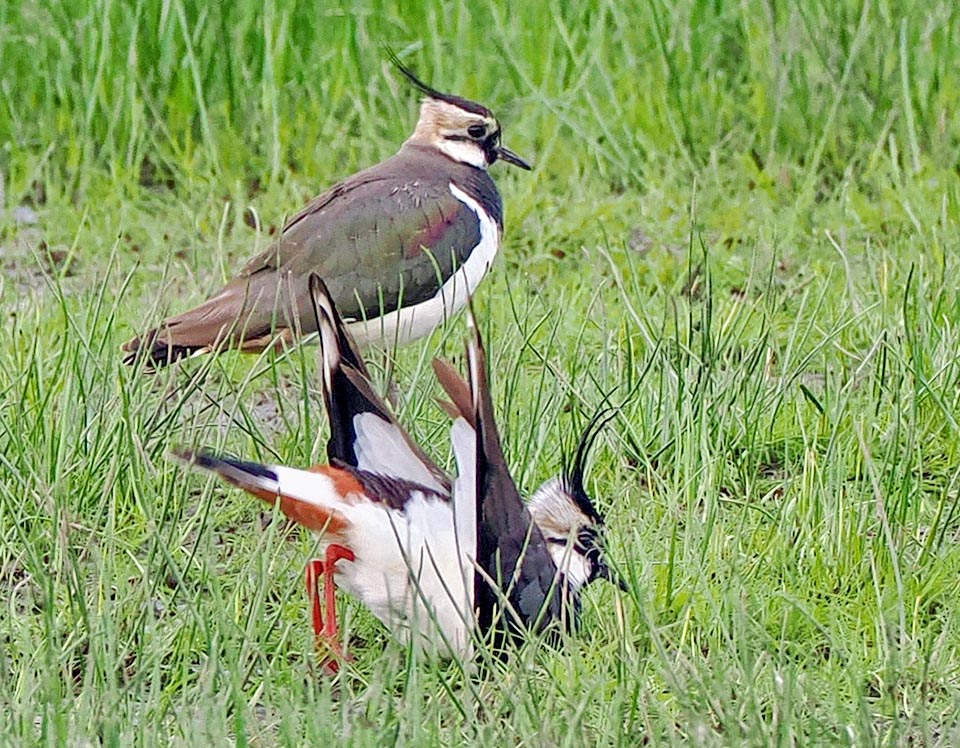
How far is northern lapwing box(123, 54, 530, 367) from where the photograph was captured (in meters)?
4.20

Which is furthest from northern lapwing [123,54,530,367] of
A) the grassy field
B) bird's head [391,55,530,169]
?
bird's head [391,55,530,169]

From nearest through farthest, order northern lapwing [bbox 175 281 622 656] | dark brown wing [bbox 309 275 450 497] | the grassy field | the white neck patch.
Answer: the grassy field, northern lapwing [bbox 175 281 622 656], dark brown wing [bbox 309 275 450 497], the white neck patch

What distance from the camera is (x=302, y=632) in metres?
3.24

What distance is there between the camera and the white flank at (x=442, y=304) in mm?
4266

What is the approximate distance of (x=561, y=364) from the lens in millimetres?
4219

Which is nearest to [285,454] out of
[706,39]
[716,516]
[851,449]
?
[716,516]

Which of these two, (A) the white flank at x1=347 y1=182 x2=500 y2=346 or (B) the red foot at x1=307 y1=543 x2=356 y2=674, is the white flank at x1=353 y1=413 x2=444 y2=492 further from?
(A) the white flank at x1=347 y1=182 x2=500 y2=346

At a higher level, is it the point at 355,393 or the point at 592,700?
the point at 355,393

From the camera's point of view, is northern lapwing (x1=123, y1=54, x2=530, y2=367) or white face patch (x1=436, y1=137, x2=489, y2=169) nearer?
northern lapwing (x1=123, y1=54, x2=530, y2=367)

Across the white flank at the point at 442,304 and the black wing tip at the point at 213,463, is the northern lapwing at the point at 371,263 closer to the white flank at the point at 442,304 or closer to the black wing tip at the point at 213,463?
the white flank at the point at 442,304

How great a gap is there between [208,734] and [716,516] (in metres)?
1.22

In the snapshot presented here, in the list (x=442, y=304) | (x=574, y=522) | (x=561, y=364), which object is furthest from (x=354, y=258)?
(x=574, y=522)

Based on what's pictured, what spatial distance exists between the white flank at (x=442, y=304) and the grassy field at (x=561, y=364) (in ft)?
0.32

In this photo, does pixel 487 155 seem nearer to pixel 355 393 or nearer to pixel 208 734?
pixel 355 393
